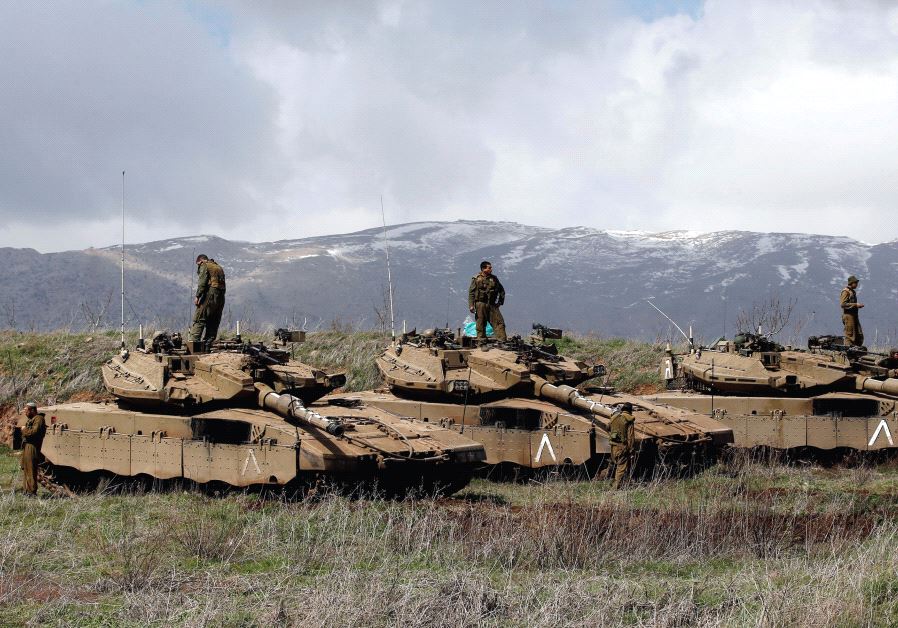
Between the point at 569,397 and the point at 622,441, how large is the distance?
1.69 metres

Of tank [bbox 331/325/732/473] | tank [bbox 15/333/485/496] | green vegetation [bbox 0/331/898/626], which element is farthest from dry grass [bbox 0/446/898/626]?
tank [bbox 331/325/732/473]

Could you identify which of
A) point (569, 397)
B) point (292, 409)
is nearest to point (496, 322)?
point (569, 397)

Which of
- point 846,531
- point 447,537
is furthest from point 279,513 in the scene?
point 846,531

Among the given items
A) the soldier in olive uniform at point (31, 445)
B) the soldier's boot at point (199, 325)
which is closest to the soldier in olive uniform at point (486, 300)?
the soldier's boot at point (199, 325)

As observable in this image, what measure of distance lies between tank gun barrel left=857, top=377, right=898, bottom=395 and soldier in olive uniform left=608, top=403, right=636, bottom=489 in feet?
17.6

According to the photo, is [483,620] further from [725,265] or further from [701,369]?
[725,265]

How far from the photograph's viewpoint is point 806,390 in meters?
20.0

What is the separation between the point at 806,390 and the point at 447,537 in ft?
34.1

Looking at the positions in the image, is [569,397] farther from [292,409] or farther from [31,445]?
[31,445]

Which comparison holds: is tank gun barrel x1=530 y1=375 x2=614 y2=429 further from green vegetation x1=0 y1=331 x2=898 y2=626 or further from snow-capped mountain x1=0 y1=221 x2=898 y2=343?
snow-capped mountain x1=0 y1=221 x2=898 y2=343

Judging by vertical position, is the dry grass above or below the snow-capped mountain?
below

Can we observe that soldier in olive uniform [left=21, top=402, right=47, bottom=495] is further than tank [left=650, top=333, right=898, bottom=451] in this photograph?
Result: No

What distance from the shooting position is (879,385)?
19391mm

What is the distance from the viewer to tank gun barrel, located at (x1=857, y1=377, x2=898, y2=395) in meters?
19.0
